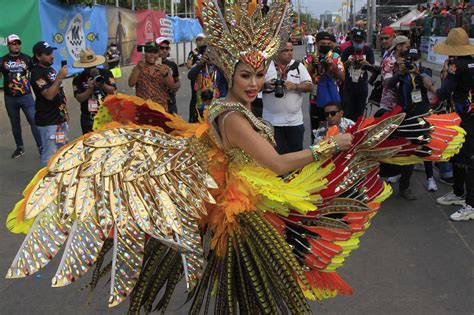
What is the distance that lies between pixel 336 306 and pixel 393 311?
0.36m

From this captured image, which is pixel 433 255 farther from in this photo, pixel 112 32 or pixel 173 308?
pixel 112 32

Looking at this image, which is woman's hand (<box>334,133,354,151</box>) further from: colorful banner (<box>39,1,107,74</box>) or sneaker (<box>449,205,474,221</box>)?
colorful banner (<box>39,1,107,74</box>)

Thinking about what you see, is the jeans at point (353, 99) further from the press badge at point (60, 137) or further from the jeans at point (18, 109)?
the jeans at point (18, 109)

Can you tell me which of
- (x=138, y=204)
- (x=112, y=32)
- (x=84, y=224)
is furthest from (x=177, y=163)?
(x=112, y=32)

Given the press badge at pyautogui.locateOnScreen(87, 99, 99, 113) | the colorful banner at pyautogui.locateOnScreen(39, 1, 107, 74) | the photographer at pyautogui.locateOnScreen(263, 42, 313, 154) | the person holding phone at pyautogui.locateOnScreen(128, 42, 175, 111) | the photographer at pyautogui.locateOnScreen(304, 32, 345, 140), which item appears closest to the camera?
the photographer at pyautogui.locateOnScreen(263, 42, 313, 154)

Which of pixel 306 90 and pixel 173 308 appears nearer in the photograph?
pixel 173 308

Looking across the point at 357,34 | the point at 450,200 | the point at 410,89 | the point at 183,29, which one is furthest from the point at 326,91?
the point at 183,29

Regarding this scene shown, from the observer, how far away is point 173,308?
129 inches

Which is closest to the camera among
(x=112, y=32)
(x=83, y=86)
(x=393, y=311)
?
(x=393, y=311)

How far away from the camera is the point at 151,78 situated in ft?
20.5

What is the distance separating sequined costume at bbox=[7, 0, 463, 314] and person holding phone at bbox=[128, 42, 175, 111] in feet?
12.5

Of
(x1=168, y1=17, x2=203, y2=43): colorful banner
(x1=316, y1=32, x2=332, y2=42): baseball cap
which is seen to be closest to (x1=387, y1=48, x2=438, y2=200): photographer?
(x1=316, y1=32, x2=332, y2=42): baseball cap

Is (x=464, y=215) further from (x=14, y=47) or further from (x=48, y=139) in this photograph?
(x=14, y=47)

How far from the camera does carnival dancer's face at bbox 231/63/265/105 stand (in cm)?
219
